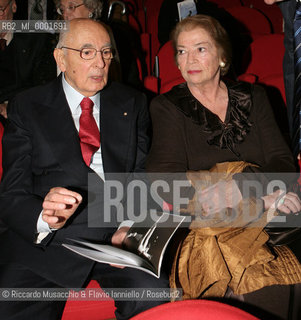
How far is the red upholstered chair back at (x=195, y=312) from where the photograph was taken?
63cm

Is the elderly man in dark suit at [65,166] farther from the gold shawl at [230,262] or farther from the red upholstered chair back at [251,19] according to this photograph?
the red upholstered chair back at [251,19]

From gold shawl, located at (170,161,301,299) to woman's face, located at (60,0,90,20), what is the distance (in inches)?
60.7

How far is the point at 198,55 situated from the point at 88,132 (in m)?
0.52

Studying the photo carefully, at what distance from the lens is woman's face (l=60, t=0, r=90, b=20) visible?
216cm

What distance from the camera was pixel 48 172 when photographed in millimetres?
1266

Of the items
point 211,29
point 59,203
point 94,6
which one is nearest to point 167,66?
point 94,6

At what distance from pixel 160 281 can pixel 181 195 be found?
33cm

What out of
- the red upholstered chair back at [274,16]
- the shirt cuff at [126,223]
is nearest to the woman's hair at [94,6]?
the shirt cuff at [126,223]

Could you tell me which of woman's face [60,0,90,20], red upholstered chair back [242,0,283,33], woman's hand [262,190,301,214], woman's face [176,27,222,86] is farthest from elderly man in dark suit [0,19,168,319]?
red upholstered chair back [242,0,283,33]

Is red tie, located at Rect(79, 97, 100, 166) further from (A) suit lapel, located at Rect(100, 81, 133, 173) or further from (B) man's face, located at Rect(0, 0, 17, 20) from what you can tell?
(B) man's face, located at Rect(0, 0, 17, 20)

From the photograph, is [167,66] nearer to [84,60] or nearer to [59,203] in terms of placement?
[84,60]

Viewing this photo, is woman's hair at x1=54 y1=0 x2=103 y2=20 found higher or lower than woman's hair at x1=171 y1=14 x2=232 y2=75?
higher

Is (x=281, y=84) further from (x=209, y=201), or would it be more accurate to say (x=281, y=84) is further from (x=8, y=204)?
(x=8, y=204)

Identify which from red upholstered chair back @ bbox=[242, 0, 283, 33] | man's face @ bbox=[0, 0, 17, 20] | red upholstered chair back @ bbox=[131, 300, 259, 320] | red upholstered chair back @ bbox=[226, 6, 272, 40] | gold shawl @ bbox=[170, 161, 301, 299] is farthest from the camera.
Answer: red upholstered chair back @ bbox=[242, 0, 283, 33]
